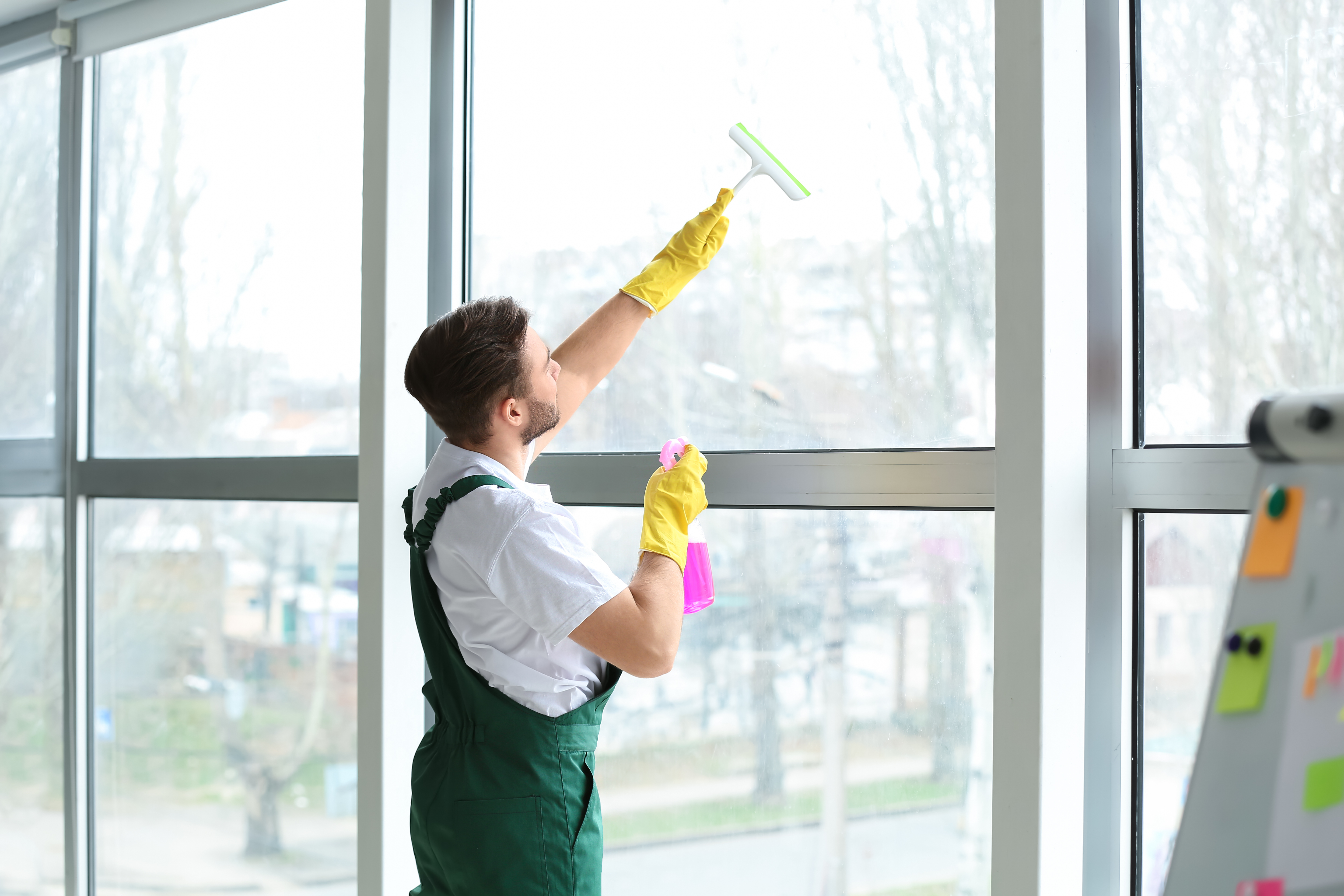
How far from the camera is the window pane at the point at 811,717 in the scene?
1542mm

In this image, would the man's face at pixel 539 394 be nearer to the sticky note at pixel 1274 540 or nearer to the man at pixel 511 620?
the man at pixel 511 620

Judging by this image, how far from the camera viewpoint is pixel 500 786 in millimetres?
1433

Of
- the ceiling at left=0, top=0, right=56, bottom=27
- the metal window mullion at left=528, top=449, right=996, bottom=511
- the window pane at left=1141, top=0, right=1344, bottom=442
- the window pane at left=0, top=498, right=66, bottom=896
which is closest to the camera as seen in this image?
the window pane at left=1141, top=0, right=1344, bottom=442

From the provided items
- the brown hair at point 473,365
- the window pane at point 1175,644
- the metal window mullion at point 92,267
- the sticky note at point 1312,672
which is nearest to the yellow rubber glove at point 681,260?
the brown hair at point 473,365

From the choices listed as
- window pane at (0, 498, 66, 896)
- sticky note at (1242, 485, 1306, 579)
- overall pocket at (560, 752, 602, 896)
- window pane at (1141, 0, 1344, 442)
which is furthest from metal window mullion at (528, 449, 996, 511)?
window pane at (0, 498, 66, 896)

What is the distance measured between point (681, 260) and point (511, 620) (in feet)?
2.02

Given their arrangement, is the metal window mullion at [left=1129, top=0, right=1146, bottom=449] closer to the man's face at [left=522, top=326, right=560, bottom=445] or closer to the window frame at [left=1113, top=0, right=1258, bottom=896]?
the window frame at [left=1113, top=0, right=1258, bottom=896]

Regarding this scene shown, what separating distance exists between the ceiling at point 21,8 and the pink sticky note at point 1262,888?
3.09 metres

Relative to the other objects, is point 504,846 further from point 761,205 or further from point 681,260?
point 761,205

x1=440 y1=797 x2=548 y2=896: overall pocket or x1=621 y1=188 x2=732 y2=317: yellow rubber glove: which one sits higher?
x1=621 y1=188 x2=732 y2=317: yellow rubber glove

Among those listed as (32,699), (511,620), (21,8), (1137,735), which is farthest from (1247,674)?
(21,8)

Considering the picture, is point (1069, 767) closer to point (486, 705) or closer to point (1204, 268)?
point (1204, 268)

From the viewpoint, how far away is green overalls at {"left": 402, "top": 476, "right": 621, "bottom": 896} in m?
1.42

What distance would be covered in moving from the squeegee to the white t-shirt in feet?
1.86
